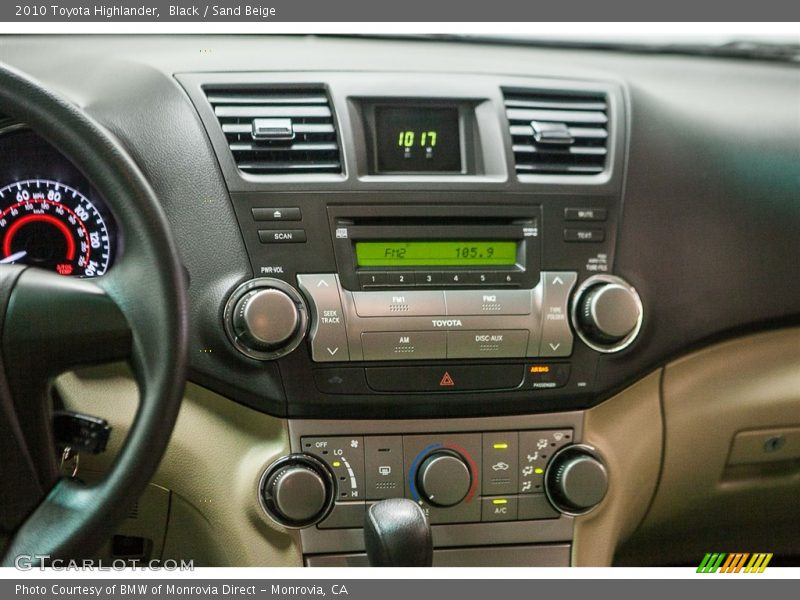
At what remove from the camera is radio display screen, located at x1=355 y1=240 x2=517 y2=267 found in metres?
1.34

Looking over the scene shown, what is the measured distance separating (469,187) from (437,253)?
11 cm

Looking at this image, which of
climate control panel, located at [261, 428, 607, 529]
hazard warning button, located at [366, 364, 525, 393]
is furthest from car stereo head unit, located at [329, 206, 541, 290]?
climate control panel, located at [261, 428, 607, 529]

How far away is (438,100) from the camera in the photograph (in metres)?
1.39

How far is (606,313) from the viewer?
1.36m

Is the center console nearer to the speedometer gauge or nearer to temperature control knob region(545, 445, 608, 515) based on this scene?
temperature control knob region(545, 445, 608, 515)

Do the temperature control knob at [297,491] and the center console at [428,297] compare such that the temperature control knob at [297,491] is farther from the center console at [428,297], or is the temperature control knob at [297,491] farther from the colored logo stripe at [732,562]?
the colored logo stripe at [732,562]

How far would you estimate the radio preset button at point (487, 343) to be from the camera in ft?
4.39

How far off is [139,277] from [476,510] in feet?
2.16

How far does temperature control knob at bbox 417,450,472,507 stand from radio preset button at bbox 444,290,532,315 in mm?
223

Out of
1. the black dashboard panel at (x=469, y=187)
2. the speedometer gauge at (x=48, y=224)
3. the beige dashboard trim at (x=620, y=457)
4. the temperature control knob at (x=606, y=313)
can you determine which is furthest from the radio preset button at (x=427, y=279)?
the speedometer gauge at (x=48, y=224)

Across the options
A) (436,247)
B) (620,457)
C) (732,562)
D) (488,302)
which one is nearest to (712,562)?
(732,562)

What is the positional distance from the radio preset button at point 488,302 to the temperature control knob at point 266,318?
223 mm

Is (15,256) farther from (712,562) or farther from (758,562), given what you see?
(758,562)

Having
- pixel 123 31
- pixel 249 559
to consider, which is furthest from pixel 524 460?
pixel 123 31
